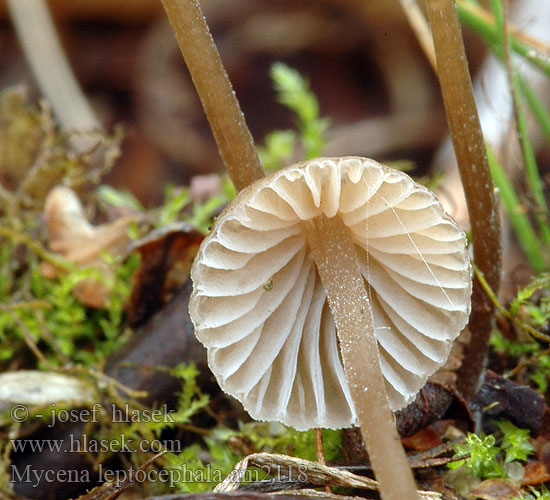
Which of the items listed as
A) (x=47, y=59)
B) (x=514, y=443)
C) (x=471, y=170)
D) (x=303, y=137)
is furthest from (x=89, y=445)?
(x=47, y=59)

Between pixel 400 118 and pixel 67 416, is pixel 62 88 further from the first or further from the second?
pixel 67 416

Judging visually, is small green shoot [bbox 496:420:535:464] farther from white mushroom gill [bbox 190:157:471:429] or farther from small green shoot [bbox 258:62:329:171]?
small green shoot [bbox 258:62:329:171]

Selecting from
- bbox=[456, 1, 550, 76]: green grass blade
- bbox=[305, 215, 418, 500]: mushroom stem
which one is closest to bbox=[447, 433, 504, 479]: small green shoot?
bbox=[305, 215, 418, 500]: mushroom stem

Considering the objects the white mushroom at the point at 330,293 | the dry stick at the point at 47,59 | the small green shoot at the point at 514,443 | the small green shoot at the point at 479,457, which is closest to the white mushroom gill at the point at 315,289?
the white mushroom at the point at 330,293

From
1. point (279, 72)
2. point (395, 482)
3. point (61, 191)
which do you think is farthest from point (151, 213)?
point (395, 482)

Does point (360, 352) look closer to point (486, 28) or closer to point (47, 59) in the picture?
point (486, 28)

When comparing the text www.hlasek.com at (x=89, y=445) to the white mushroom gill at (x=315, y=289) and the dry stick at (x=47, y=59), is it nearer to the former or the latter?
the white mushroom gill at (x=315, y=289)
